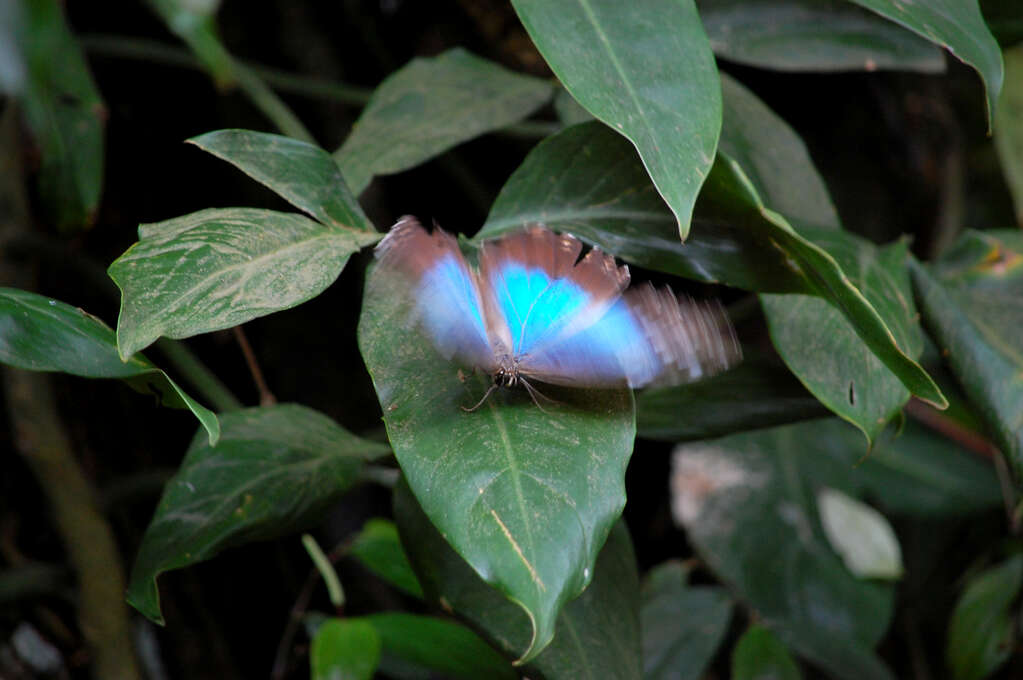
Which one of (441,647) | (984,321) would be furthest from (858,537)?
(441,647)

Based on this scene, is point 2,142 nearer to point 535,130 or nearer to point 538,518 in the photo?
point 535,130

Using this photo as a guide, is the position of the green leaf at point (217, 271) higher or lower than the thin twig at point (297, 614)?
higher

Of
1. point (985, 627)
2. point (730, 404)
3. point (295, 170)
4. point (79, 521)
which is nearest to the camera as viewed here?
point (295, 170)

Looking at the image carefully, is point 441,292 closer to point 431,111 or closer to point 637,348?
point 637,348

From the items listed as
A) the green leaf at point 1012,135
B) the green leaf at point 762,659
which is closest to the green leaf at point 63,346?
the green leaf at point 762,659

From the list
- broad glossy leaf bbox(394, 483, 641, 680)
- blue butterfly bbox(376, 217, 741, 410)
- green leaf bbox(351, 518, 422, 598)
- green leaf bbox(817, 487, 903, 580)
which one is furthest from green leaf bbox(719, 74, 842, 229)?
green leaf bbox(817, 487, 903, 580)

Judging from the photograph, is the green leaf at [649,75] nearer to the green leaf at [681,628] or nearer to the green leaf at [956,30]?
the green leaf at [956,30]

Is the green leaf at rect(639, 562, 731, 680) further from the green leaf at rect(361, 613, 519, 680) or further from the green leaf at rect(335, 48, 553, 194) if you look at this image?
the green leaf at rect(335, 48, 553, 194)
